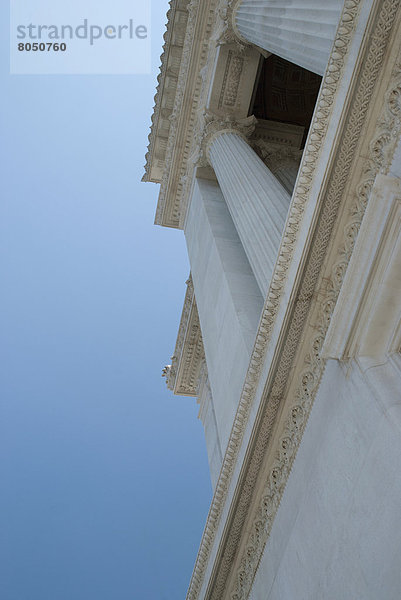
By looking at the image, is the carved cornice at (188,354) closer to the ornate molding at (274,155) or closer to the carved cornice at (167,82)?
the carved cornice at (167,82)

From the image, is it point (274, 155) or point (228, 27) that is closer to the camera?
point (228, 27)

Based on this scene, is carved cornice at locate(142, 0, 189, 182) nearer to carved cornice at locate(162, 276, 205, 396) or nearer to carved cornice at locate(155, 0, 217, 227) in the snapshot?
carved cornice at locate(155, 0, 217, 227)

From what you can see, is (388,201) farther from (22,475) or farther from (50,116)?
(50,116)

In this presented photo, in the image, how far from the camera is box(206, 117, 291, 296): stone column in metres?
9.70

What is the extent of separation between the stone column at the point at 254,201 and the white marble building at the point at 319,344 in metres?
0.05

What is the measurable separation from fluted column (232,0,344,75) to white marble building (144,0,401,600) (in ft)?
0.12

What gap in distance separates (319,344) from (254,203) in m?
4.51

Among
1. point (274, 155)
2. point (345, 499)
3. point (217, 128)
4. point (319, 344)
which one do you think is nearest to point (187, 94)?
point (217, 128)

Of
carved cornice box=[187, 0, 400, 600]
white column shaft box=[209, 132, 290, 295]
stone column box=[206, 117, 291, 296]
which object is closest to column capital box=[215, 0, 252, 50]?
stone column box=[206, 117, 291, 296]

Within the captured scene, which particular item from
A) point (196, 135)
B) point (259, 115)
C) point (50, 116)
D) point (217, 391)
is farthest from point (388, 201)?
point (50, 116)

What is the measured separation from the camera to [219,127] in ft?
50.9

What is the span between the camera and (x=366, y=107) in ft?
21.2

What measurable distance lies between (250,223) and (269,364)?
12.4 feet

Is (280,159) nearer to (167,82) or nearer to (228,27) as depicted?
(228,27)
